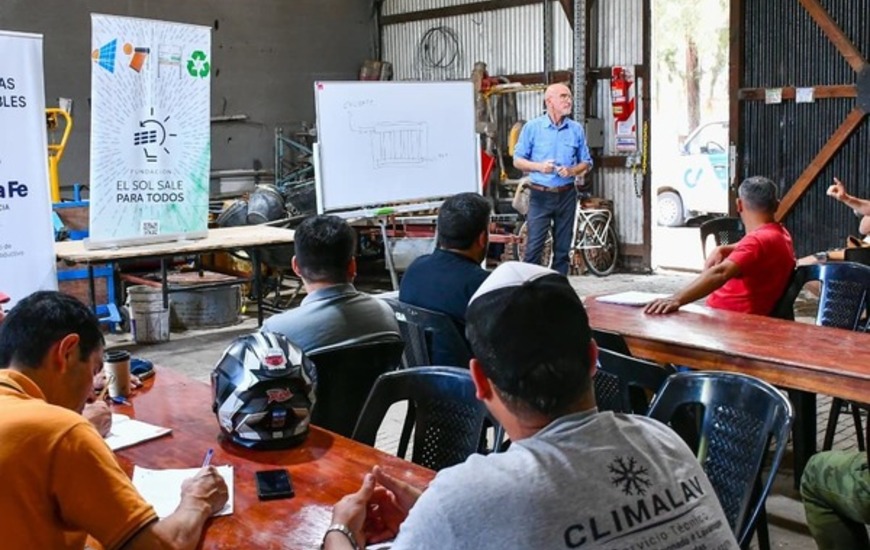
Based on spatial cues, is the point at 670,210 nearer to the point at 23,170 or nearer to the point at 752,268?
the point at 752,268

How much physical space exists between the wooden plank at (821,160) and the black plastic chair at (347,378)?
6641 mm

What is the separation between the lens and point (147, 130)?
23.4 feet

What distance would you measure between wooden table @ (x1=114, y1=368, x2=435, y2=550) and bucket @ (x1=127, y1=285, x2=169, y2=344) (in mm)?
4704

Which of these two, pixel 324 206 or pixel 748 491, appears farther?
pixel 324 206

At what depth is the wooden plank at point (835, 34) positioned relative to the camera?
8.55m

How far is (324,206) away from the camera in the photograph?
7.89m

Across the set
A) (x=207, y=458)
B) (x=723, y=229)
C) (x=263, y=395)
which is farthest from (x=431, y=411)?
(x=723, y=229)

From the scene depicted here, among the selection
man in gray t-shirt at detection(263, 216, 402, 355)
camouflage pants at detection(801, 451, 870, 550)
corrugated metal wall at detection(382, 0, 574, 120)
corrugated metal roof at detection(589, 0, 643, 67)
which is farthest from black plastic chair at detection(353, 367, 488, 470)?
corrugated metal wall at detection(382, 0, 574, 120)

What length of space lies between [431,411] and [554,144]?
5857 millimetres

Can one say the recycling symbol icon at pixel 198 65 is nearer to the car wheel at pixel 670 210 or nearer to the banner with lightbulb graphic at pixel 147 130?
the banner with lightbulb graphic at pixel 147 130

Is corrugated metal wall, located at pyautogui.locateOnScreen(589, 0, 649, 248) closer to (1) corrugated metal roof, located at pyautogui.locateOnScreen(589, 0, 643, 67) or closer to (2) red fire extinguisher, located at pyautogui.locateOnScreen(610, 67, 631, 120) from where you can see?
(1) corrugated metal roof, located at pyautogui.locateOnScreen(589, 0, 643, 67)

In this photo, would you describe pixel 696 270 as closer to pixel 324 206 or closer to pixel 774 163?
pixel 774 163

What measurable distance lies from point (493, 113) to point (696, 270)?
325cm

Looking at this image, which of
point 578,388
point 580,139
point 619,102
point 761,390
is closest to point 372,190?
point 580,139
